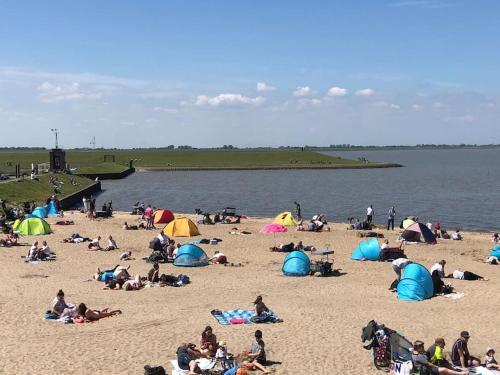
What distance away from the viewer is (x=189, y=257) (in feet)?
77.3

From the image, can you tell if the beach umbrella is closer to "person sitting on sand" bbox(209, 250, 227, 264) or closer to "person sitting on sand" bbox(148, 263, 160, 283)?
"person sitting on sand" bbox(209, 250, 227, 264)

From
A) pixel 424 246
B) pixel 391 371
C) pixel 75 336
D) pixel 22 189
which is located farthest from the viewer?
pixel 22 189

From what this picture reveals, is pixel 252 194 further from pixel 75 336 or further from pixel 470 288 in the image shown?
pixel 75 336

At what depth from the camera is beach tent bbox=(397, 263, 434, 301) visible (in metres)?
18.4

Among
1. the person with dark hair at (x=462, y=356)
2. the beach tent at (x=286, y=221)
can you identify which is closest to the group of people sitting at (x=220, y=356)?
the person with dark hair at (x=462, y=356)

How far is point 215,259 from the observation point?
24.3 m

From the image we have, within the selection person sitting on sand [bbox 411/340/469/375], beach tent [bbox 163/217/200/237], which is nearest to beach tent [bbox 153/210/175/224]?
beach tent [bbox 163/217/200/237]

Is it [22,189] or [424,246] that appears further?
[22,189]

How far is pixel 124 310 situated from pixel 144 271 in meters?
5.78

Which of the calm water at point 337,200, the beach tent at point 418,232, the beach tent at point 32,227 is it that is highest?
the beach tent at point 418,232

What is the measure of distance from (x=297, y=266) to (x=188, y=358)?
10.3 meters

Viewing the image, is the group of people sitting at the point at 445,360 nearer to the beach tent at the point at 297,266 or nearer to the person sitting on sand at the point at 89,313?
the person sitting on sand at the point at 89,313

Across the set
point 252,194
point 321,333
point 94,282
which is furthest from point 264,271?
point 252,194

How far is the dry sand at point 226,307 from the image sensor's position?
1311 centimetres
